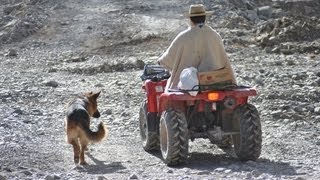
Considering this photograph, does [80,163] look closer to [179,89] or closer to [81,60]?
[179,89]

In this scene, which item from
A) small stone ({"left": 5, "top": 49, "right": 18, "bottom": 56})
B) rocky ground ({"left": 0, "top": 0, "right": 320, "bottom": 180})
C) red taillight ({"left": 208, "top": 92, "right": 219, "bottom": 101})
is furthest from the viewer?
small stone ({"left": 5, "top": 49, "right": 18, "bottom": 56})

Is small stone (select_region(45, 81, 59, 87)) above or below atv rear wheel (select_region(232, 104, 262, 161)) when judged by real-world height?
below

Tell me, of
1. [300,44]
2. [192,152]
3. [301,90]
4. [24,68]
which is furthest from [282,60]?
[192,152]

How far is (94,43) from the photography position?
1060 inches

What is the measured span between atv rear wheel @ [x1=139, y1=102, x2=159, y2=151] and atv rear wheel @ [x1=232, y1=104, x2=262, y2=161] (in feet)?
4.81

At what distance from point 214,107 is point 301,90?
636 centimetres

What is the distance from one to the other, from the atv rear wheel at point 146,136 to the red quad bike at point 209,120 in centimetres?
36

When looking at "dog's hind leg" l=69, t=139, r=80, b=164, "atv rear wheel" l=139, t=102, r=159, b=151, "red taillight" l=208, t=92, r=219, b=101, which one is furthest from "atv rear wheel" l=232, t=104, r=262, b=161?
"dog's hind leg" l=69, t=139, r=80, b=164

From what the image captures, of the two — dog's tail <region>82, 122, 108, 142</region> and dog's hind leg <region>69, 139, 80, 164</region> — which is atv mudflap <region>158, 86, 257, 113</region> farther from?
dog's hind leg <region>69, 139, 80, 164</region>

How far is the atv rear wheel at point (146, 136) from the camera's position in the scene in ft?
34.6

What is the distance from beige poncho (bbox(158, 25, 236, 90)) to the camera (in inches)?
380

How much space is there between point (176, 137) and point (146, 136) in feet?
5.10

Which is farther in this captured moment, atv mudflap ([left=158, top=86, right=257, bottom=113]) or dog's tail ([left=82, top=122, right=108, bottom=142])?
dog's tail ([left=82, top=122, right=108, bottom=142])

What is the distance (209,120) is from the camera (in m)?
9.79
